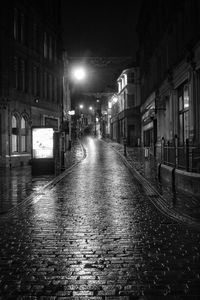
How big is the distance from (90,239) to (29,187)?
818cm

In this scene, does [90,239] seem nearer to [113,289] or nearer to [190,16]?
[113,289]

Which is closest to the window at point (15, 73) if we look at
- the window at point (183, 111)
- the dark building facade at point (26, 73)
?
the dark building facade at point (26, 73)

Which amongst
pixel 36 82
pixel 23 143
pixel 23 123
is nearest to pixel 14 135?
pixel 23 143

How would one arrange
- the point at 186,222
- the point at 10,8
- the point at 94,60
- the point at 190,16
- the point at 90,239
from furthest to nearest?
the point at 94,60
the point at 10,8
the point at 190,16
the point at 186,222
the point at 90,239

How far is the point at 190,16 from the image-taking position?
19281 mm

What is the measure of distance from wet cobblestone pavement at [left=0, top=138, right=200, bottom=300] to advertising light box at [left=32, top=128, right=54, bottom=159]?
1061cm

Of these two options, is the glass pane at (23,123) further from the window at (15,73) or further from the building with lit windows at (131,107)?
the building with lit windows at (131,107)

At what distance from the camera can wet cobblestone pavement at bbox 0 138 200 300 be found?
4.48 metres

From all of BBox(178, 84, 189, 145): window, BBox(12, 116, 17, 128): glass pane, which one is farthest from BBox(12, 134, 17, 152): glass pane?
BBox(178, 84, 189, 145): window

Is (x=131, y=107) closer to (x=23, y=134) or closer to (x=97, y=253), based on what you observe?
(x=23, y=134)

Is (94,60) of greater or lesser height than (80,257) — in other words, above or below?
above

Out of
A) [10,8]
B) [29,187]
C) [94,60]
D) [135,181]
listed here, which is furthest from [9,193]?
[94,60]

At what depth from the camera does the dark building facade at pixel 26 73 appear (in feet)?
90.0

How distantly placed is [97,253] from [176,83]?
18.8 meters
